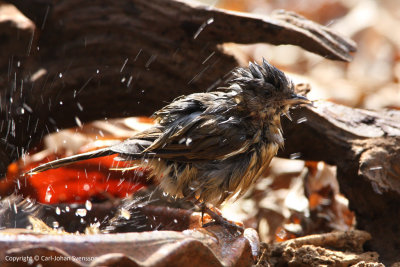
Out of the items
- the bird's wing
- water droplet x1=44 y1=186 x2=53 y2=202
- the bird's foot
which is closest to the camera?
the bird's foot

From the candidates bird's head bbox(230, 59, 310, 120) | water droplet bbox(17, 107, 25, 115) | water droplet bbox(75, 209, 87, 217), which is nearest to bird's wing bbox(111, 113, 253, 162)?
bird's head bbox(230, 59, 310, 120)

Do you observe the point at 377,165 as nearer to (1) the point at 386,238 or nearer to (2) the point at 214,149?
(1) the point at 386,238

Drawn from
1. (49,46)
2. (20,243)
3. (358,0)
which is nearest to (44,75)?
(49,46)

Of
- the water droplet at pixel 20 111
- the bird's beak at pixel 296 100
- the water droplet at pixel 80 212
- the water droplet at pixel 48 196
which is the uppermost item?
the bird's beak at pixel 296 100

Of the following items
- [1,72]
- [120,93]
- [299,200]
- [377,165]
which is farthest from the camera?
[299,200]

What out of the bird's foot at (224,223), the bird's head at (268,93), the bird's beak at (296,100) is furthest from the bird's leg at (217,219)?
the bird's beak at (296,100)

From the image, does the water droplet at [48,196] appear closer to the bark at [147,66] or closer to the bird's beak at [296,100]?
the bark at [147,66]

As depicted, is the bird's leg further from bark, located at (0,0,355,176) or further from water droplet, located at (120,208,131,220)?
bark, located at (0,0,355,176)
